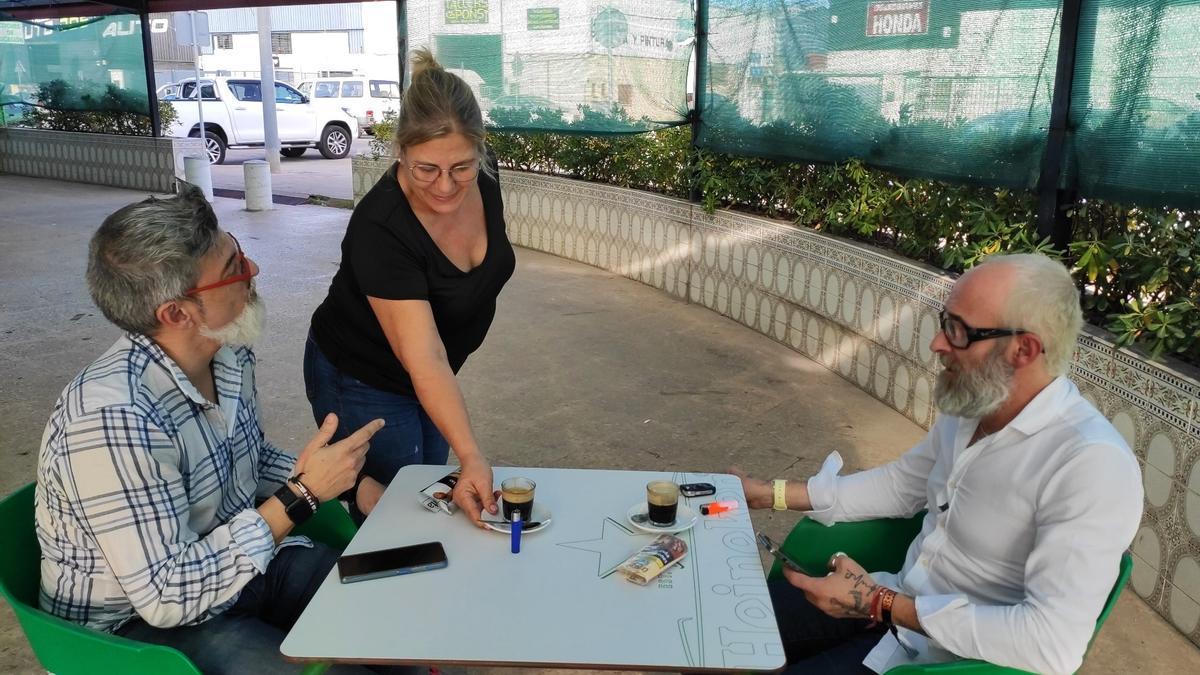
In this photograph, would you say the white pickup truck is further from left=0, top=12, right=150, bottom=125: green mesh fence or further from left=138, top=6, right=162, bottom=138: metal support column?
left=138, top=6, right=162, bottom=138: metal support column

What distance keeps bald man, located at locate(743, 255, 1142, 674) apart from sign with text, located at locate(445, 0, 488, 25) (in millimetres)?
7090

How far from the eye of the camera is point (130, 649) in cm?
158

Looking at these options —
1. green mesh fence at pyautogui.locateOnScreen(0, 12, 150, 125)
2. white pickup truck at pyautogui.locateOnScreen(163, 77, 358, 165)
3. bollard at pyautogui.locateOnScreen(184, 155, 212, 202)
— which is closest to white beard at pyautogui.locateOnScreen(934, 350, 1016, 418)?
bollard at pyautogui.locateOnScreen(184, 155, 212, 202)

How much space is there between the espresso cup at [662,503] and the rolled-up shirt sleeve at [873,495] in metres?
0.40

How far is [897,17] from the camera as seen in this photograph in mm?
4551

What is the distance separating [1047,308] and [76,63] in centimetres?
1366

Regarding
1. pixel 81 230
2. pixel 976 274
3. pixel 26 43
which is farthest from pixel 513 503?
pixel 26 43

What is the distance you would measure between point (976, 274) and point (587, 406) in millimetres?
3021

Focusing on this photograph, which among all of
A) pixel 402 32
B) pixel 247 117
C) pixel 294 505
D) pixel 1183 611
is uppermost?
pixel 402 32

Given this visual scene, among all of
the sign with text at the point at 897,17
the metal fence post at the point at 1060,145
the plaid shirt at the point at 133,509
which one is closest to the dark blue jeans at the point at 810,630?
the plaid shirt at the point at 133,509

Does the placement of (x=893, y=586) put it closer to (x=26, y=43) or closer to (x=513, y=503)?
(x=513, y=503)

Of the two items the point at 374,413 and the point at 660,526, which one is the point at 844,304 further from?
the point at 660,526

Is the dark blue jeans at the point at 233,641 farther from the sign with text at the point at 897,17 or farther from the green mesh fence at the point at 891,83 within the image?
the sign with text at the point at 897,17

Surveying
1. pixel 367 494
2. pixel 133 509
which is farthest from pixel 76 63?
pixel 133 509
